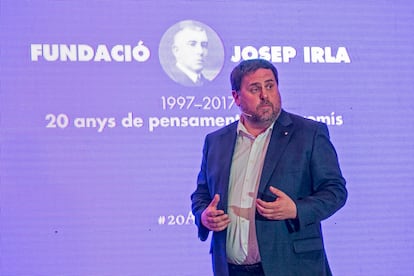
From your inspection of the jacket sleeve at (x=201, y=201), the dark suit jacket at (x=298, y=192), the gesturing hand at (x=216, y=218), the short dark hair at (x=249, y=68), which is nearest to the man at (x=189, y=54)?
the jacket sleeve at (x=201, y=201)

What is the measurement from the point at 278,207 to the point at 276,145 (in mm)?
315

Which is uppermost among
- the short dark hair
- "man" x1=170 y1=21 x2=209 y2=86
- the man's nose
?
"man" x1=170 y1=21 x2=209 y2=86

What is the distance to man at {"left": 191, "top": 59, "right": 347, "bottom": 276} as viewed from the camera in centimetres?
214

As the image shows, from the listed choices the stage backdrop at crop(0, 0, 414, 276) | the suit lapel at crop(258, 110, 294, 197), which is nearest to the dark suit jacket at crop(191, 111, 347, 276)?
the suit lapel at crop(258, 110, 294, 197)

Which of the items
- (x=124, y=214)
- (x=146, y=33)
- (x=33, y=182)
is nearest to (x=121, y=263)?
(x=124, y=214)

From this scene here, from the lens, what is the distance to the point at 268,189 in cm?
219

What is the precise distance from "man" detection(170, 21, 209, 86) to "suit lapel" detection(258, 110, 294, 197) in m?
0.92

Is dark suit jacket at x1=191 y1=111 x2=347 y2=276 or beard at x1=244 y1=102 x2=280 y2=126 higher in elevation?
beard at x1=244 y1=102 x2=280 y2=126

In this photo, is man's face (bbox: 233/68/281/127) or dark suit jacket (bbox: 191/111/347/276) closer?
dark suit jacket (bbox: 191/111/347/276)

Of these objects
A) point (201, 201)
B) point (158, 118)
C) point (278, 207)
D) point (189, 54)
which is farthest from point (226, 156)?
point (189, 54)

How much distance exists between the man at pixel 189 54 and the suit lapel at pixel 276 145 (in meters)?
0.92

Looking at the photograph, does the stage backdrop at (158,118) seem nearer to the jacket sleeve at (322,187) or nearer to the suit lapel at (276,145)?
the suit lapel at (276,145)

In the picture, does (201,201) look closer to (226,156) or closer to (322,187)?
(226,156)

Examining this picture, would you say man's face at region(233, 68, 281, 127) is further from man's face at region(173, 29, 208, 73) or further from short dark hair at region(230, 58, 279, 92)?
man's face at region(173, 29, 208, 73)
